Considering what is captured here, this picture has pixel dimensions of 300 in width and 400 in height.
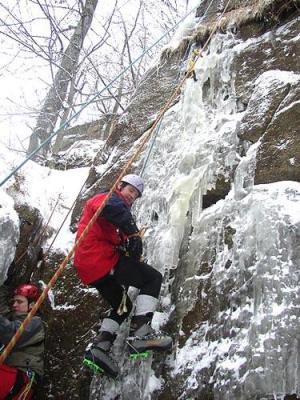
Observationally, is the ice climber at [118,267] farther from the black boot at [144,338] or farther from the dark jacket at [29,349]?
the dark jacket at [29,349]

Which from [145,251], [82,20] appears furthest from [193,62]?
[82,20]

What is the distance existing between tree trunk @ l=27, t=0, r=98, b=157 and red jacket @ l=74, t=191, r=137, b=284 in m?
5.62

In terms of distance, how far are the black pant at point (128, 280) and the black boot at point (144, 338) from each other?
0.67 feet

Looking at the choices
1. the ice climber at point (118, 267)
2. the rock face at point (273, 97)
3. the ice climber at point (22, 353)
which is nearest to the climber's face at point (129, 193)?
the ice climber at point (118, 267)

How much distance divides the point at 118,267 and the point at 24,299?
1135 mm

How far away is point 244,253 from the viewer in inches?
144

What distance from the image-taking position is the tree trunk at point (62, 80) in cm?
902

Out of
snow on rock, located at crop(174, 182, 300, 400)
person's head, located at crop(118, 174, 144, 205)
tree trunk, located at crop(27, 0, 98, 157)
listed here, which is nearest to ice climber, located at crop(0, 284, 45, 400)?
snow on rock, located at crop(174, 182, 300, 400)

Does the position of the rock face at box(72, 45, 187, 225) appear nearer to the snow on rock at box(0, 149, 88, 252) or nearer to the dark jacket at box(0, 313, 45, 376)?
the snow on rock at box(0, 149, 88, 252)

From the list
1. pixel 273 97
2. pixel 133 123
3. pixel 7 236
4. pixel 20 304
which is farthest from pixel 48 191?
pixel 273 97

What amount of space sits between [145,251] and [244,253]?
1.13m

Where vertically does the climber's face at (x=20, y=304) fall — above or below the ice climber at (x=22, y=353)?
above

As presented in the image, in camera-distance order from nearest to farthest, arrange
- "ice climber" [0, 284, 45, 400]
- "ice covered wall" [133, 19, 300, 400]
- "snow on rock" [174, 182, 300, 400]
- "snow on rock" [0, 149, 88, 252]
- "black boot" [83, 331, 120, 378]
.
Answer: "snow on rock" [174, 182, 300, 400] < "ice covered wall" [133, 19, 300, 400] < "black boot" [83, 331, 120, 378] < "ice climber" [0, 284, 45, 400] < "snow on rock" [0, 149, 88, 252]

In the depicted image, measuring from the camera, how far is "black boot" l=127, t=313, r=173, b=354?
11.4 feet
